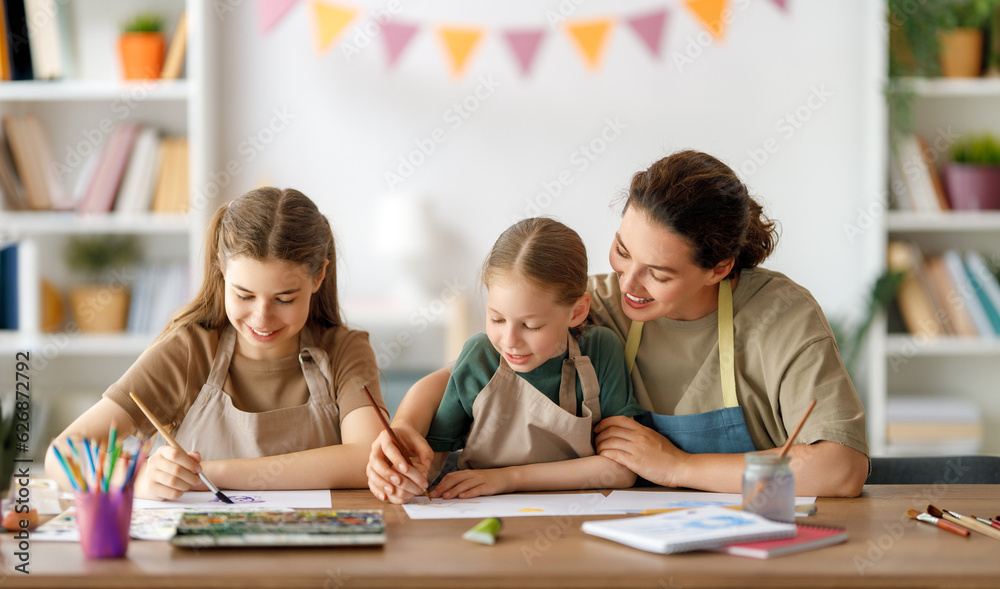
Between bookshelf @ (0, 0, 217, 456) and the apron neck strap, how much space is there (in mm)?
1933

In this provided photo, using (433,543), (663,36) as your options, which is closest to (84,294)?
(663,36)

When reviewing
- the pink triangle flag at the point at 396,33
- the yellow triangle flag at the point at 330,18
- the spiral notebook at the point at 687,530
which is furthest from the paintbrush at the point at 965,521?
A: the yellow triangle flag at the point at 330,18

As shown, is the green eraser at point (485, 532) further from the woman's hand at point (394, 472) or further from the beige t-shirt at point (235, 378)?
the beige t-shirt at point (235, 378)

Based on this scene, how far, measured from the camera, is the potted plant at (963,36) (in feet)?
9.85

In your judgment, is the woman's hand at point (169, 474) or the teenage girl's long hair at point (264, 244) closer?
the woman's hand at point (169, 474)

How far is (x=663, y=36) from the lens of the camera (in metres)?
3.29

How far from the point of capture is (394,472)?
1.27m

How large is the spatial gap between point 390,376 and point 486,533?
2156 millimetres

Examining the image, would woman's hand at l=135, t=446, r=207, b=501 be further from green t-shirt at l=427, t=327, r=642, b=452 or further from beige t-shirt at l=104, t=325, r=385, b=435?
green t-shirt at l=427, t=327, r=642, b=452

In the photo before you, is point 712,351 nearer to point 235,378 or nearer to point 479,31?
point 235,378

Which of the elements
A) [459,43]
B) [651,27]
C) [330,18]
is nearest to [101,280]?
[330,18]

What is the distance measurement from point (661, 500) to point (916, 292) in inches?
86.1

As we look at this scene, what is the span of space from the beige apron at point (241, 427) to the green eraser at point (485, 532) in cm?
50

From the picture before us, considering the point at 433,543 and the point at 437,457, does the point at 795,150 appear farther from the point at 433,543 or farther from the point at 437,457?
the point at 433,543
